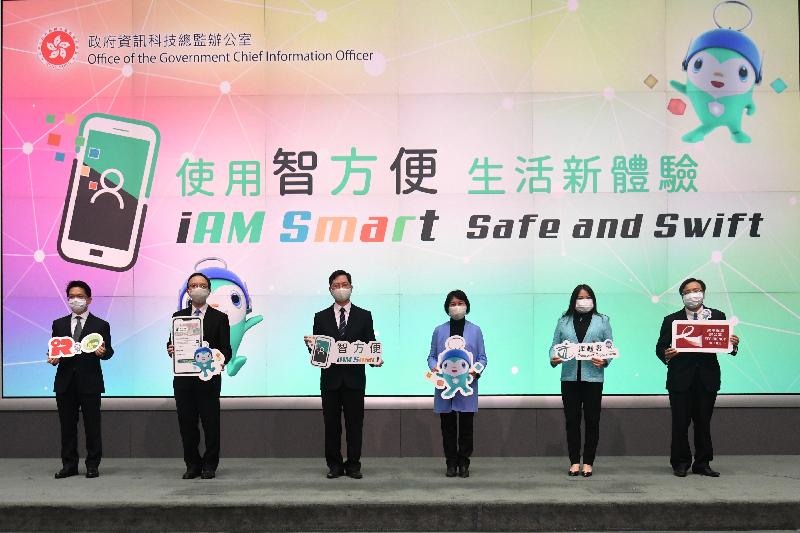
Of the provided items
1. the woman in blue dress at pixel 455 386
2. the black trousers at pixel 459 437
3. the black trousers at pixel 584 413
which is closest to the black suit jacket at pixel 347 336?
the woman in blue dress at pixel 455 386

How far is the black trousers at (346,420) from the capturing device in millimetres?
8930

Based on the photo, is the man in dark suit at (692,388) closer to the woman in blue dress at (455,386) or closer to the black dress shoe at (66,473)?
the woman in blue dress at (455,386)

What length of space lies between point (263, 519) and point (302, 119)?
4481 mm

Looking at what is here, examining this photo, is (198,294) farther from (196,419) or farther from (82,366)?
(82,366)

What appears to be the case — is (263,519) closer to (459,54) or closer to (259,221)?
(259,221)

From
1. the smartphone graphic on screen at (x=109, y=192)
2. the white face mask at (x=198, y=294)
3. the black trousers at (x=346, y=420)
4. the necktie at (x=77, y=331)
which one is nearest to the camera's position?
the white face mask at (x=198, y=294)

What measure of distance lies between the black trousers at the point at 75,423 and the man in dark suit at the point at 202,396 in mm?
876

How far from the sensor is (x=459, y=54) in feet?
33.4

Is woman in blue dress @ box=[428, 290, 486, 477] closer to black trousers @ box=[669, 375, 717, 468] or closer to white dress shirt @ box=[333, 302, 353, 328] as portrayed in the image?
white dress shirt @ box=[333, 302, 353, 328]

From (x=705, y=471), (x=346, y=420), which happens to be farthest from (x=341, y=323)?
(x=705, y=471)

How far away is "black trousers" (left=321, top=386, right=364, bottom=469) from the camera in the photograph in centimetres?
893

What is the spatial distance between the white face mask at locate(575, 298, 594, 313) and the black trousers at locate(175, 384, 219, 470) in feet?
11.7

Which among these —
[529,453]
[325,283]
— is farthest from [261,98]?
[529,453]

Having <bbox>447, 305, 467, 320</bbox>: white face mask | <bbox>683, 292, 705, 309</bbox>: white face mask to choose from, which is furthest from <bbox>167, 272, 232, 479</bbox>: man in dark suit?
<bbox>683, 292, 705, 309</bbox>: white face mask
